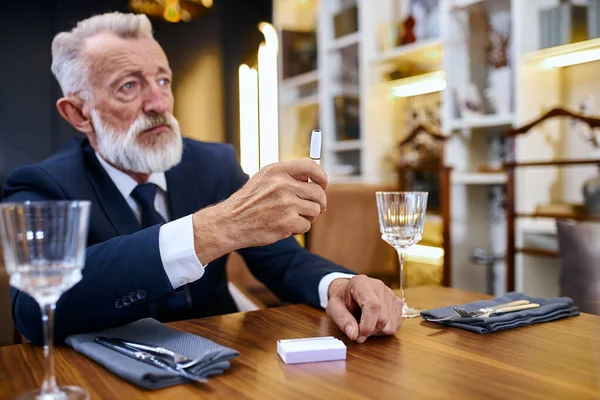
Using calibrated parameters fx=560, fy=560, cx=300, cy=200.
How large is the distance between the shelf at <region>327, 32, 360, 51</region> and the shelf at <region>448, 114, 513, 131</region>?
109 centimetres

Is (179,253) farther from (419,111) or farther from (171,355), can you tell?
(419,111)

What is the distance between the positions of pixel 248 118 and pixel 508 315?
3301 mm

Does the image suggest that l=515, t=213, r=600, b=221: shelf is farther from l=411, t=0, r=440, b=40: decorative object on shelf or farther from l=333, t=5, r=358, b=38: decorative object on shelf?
l=333, t=5, r=358, b=38: decorative object on shelf

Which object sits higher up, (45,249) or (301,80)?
(301,80)

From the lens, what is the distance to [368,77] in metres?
3.84

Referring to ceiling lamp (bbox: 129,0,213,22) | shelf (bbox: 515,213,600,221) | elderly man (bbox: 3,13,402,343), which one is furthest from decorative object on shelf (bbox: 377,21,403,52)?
elderly man (bbox: 3,13,402,343)

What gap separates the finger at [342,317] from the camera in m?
0.88

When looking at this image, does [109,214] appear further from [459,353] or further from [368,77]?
[368,77]

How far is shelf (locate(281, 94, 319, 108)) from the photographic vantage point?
455cm

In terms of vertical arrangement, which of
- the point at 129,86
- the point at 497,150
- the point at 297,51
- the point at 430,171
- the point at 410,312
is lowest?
the point at 410,312

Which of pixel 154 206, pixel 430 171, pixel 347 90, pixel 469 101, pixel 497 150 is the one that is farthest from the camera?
pixel 347 90

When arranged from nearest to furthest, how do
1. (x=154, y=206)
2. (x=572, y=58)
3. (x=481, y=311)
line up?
1. (x=481, y=311)
2. (x=154, y=206)
3. (x=572, y=58)

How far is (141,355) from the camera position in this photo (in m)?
0.75

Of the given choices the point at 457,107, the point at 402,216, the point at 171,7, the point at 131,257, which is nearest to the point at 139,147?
the point at 131,257
